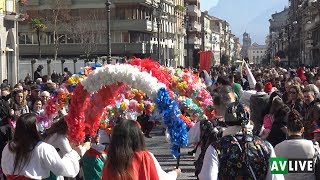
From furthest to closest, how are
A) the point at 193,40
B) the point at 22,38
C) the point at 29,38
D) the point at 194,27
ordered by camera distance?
1. the point at 194,27
2. the point at 193,40
3. the point at 29,38
4. the point at 22,38

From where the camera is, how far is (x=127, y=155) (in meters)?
5.18

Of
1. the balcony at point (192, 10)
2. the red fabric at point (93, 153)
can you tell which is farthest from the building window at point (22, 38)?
the red fabric at point (93, 153)

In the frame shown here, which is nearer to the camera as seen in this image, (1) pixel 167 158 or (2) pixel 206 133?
(2) pixel 206 133

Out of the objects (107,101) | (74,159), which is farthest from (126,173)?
(107,101)

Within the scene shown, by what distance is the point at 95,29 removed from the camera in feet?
208

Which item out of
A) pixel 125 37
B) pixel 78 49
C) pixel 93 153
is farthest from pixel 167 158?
pixel 125 37

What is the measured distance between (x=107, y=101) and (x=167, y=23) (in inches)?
2992

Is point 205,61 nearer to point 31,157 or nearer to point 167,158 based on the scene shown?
point 167,158

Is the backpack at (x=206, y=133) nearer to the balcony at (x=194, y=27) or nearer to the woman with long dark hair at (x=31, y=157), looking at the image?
the woman with long dark hair at (x=31, y=157)

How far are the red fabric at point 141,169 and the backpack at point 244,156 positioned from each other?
546 millimetres

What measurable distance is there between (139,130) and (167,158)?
33.9 ft

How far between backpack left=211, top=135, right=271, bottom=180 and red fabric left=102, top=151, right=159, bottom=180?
0.55m

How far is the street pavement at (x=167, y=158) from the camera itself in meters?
13.5

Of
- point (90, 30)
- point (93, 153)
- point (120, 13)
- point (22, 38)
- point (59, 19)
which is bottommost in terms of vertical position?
point (93, 153)
